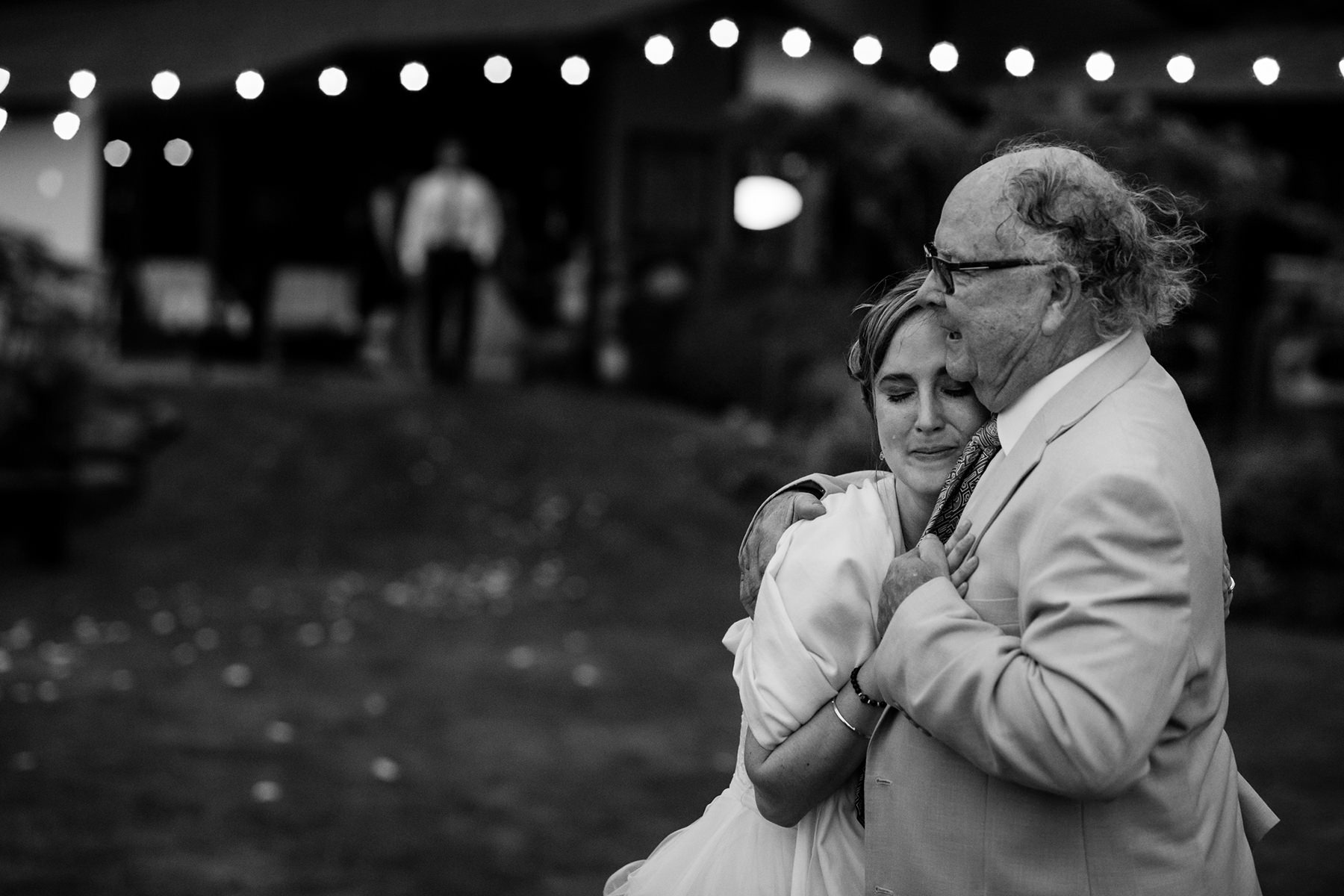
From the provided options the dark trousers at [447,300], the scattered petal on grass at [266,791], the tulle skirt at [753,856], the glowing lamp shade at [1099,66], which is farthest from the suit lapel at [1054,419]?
the dark trousers at [447,300]

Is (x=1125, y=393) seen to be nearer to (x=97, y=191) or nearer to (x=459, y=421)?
(x=459, y=421)

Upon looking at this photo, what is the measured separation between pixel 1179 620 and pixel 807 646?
55 cm

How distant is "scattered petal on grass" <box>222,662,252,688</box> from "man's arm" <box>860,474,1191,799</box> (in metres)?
5.91

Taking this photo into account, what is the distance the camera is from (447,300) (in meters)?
13.3

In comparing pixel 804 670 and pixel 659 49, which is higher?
pixel 659 49

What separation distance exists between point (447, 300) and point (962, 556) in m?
11.6

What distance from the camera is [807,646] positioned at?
2.18m

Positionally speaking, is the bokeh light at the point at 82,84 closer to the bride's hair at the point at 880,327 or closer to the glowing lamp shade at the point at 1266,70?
the glowing lamp shade at the point at 1266,70

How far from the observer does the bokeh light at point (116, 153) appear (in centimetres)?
1548

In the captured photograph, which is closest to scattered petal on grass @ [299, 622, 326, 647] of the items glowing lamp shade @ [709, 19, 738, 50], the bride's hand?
glowing lamp shade @ [709, 19, 738, 50]

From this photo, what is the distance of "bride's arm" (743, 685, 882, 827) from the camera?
7.05ft

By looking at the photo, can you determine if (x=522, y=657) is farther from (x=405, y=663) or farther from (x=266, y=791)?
(x=266, y=791)

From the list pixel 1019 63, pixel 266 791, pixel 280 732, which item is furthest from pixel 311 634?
pixel 1019 63

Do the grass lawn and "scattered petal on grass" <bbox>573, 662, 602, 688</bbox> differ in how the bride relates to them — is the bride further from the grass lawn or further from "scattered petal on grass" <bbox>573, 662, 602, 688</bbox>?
"scattered petal on grass" <bbox>573, 662, 602, 688</bbox>
